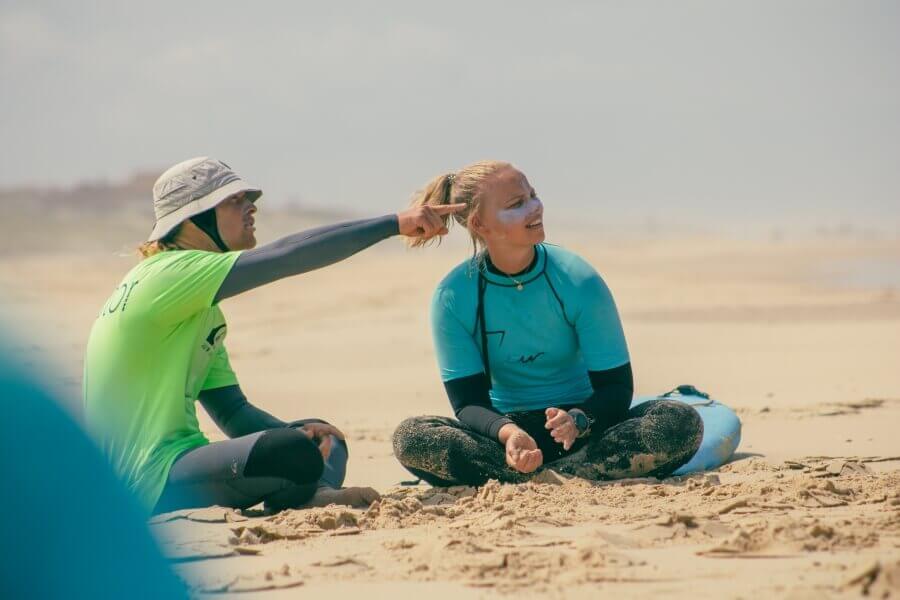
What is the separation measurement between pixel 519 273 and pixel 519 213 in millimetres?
296

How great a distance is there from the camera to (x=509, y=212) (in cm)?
602

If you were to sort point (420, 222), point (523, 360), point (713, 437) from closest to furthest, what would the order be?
point (420, 222)
point (523, 360)
point (713, 437)

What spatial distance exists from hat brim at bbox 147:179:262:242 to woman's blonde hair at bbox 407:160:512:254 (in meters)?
0.90

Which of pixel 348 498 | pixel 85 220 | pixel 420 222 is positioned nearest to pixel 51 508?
pixel 348 498

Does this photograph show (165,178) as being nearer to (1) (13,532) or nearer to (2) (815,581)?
(1) (13,532)

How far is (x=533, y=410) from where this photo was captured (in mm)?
6168

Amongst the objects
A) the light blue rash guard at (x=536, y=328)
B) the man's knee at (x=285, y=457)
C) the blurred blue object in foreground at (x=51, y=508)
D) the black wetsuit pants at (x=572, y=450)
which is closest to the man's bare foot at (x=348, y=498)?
the man's knee at (x=285, y=457)

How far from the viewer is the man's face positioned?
18.4 feet


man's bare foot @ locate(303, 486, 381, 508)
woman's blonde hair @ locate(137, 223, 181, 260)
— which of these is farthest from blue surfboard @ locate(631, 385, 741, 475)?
woman's blonde hair @ locate(137, 223, 181, 260)

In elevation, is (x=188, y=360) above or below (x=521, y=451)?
above

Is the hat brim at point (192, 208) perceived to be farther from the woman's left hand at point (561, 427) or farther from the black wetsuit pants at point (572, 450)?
the woman's left hand at point (561, 427)

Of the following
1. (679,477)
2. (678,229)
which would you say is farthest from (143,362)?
(678,229)

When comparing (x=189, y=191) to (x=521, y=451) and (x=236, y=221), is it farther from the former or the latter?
(x=521, y=451)

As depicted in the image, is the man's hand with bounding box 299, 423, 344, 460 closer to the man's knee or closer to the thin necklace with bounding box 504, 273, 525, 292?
the man's knee
